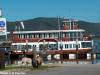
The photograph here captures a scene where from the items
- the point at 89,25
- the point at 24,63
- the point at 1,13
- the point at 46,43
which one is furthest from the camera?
the point at 89,25

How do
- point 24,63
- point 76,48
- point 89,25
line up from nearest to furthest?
point 24,63, point 76,48, point 89,25

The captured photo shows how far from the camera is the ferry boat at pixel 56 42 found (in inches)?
3420

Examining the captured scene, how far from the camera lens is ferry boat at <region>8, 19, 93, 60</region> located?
8688 cm

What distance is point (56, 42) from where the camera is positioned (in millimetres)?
90500

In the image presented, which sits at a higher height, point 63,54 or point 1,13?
point 1,13

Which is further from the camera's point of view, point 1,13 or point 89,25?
point 89,25

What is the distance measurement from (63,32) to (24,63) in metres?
40.2

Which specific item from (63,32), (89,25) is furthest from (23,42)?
(89,25)

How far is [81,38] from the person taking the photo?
91688 millimetres

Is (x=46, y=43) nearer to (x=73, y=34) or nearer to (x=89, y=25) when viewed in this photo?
(x=73, y=34)

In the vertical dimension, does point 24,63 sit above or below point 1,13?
below

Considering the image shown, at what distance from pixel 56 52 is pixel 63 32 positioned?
7239mm

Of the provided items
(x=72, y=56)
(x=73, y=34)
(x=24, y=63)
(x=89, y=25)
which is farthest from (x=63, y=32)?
(x=89, y=25)

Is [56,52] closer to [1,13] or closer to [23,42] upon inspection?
[23,42]
